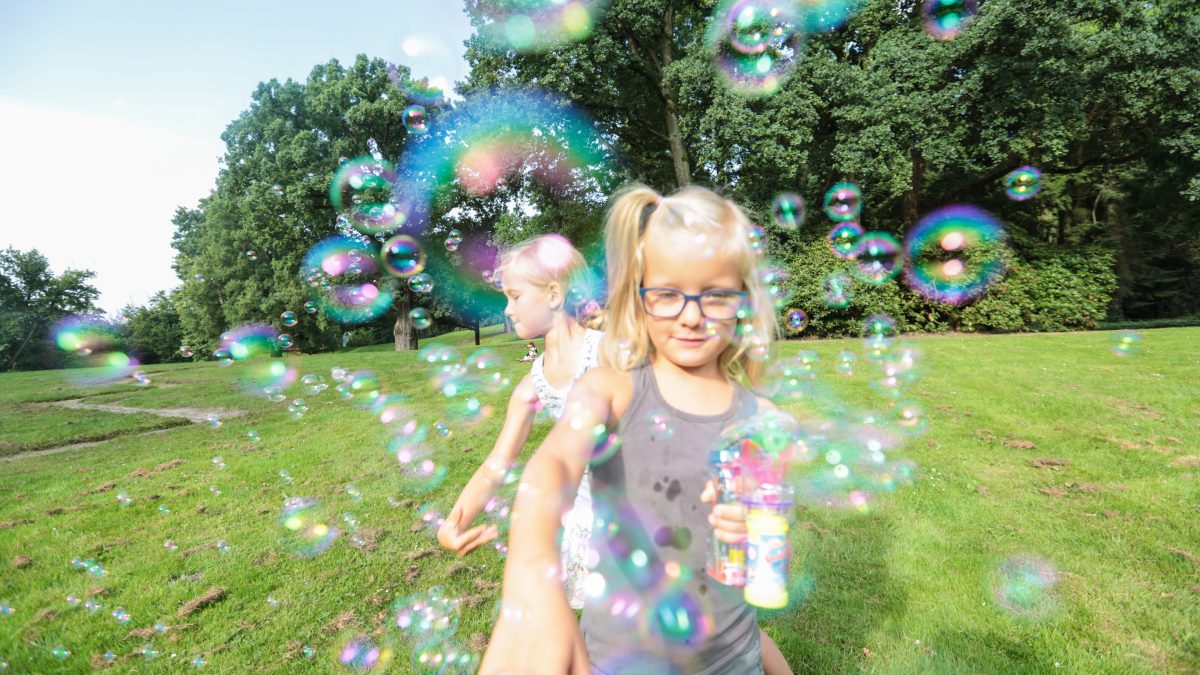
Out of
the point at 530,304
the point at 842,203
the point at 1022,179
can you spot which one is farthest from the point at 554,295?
the point at 1022,179

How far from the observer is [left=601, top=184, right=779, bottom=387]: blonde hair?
4.74 feet

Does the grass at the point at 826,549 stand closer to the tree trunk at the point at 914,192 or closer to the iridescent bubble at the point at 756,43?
the iridescent bubble at the point at 756,43

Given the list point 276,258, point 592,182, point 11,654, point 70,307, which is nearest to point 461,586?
point 11,654

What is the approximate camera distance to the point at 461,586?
13.1ft

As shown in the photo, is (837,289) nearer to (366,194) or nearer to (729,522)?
(729,522)

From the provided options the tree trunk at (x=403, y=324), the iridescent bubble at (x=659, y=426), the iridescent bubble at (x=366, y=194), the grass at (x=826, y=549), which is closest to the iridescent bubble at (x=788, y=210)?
the grass at (x=826, y=549)

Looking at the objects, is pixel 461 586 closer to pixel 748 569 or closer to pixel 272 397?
pixel 748 569

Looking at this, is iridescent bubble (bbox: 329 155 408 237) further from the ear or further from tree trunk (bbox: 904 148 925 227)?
the ear

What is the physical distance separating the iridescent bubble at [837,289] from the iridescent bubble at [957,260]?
7.00ft

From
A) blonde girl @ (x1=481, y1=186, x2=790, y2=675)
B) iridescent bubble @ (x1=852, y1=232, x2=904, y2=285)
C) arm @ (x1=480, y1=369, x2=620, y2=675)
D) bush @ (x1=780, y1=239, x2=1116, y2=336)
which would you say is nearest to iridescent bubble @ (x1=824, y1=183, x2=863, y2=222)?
iridescent bubble @ (x1=852, y1=232, x2=904, y2=285)

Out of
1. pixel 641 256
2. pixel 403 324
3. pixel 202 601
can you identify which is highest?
pixel 641 256

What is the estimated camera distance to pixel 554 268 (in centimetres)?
275

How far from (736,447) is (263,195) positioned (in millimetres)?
29857

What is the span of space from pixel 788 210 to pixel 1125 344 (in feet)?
30.0
